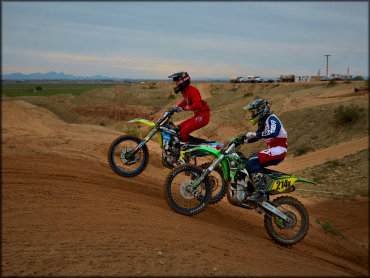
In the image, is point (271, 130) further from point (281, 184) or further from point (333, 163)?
point (333, 163)

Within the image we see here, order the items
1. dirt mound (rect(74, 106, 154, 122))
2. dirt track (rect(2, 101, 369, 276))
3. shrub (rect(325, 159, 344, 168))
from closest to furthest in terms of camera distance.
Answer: dirt track (rect(2, 101, 369, 276)), shrub (rect(325, 159, 344, 168)), dirt mound (rect(74, 106, 154, 122))

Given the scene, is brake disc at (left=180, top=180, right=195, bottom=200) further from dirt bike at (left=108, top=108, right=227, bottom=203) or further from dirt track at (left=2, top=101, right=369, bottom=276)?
dirt bike at (left=108, top=108, right=227, bottom=203)

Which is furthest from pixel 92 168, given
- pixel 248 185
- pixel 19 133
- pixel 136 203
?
pixel 248 185

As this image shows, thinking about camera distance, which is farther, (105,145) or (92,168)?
(105,145)

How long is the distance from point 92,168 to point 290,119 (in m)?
16.9

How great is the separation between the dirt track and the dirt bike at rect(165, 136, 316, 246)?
1.30 feet

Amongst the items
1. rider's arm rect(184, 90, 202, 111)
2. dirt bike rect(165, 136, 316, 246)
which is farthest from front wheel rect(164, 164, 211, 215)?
rider's arm rect(184, 90, 202, 111)

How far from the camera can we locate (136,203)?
23.2 feet

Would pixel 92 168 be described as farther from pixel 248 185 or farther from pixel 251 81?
pixel 251 81

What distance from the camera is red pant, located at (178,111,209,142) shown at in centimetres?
782

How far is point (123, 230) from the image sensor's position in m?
5.37

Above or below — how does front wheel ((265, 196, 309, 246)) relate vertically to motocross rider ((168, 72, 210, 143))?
below

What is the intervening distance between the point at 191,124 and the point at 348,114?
47.6 feet

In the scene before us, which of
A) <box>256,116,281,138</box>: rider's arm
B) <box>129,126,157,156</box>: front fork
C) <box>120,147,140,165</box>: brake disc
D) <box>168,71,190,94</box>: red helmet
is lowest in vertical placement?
<box>120,147,140,165</box>: brake disc
